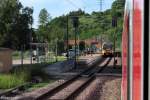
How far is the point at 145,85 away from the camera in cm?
251

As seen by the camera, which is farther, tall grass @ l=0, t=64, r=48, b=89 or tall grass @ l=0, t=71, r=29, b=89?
tall grass @ l=0, t=64, r=48, b=89

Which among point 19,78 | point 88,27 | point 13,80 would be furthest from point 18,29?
point 13,80

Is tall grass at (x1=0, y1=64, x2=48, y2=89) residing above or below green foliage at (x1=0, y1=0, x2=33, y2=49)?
below

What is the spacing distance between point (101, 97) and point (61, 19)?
159 m

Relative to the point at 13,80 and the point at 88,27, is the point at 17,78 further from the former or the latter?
the point at 88,27

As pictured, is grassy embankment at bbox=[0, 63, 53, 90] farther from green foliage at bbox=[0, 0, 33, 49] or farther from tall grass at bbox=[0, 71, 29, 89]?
green foliage at bbox=[0, 0, 33, 49]

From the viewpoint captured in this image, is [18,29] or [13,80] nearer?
[13,80]

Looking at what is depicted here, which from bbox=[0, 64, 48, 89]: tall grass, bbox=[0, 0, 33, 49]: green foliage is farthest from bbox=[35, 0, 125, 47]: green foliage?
bbox=[0, 64, 48, 89]: tall grass

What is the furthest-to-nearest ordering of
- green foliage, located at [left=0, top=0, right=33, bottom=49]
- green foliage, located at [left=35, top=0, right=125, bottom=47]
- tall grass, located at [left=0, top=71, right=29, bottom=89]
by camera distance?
1. green foliage, located at [left=35, top=0, right=125, bottom=47]
2. green foliage, located at [left=0, top=0, right=33, bottom=49]
3. tall grass, located at [left=0, top=71, right=29, bottom=89]

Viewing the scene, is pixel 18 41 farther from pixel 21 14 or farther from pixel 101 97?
pixel 101 97

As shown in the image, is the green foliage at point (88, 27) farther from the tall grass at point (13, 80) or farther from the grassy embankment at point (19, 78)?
the tall grass at point (13, 80)

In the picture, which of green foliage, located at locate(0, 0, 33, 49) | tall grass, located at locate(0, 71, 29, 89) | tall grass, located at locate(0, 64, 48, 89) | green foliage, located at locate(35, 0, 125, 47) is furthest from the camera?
green foliage, located at locate(35, 0, 125, 47)

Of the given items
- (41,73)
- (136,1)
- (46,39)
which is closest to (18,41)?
(46,39)

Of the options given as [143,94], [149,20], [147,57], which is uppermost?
[149,20]
